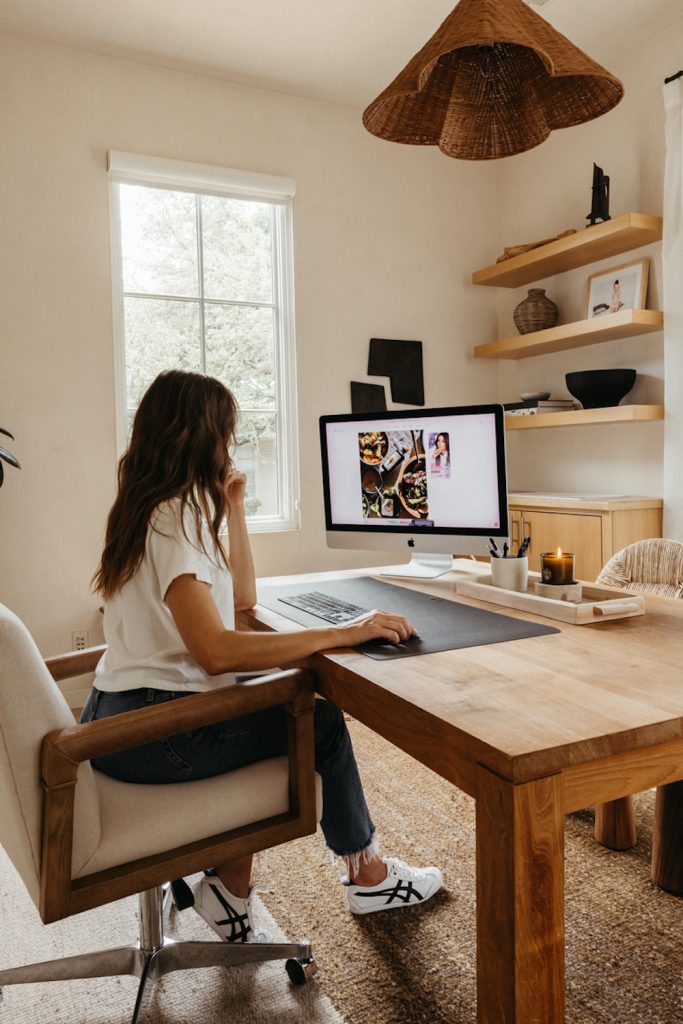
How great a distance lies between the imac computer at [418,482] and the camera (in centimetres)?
195

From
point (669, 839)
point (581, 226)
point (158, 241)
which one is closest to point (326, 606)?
point (669, 839)

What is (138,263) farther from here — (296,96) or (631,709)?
(631,709)

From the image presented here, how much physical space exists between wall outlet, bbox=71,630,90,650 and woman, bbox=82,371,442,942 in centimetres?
196

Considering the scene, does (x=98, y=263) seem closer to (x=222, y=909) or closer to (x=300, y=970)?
(x=222, y=909)

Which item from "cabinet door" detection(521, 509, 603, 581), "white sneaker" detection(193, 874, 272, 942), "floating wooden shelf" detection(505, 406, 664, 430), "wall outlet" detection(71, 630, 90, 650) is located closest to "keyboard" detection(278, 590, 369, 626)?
"white sneaker" detection(193, 874, 272, 942)

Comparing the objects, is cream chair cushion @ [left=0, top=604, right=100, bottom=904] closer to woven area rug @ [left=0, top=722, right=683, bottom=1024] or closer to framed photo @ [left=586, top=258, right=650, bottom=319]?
woven area rug @ [left=0, top=722, right=683, bottom=1024]

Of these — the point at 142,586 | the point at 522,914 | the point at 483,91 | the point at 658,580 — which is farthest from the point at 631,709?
the point at 483,91

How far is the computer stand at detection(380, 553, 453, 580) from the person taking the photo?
7.03 ft

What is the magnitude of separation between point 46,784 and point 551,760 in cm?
71

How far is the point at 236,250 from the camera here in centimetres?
360

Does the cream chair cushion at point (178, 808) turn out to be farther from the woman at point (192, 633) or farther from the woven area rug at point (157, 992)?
the woven area rug at point (157, 992)

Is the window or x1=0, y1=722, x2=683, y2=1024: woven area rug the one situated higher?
the window

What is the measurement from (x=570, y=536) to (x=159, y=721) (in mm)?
2414

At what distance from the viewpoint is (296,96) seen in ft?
11.9
